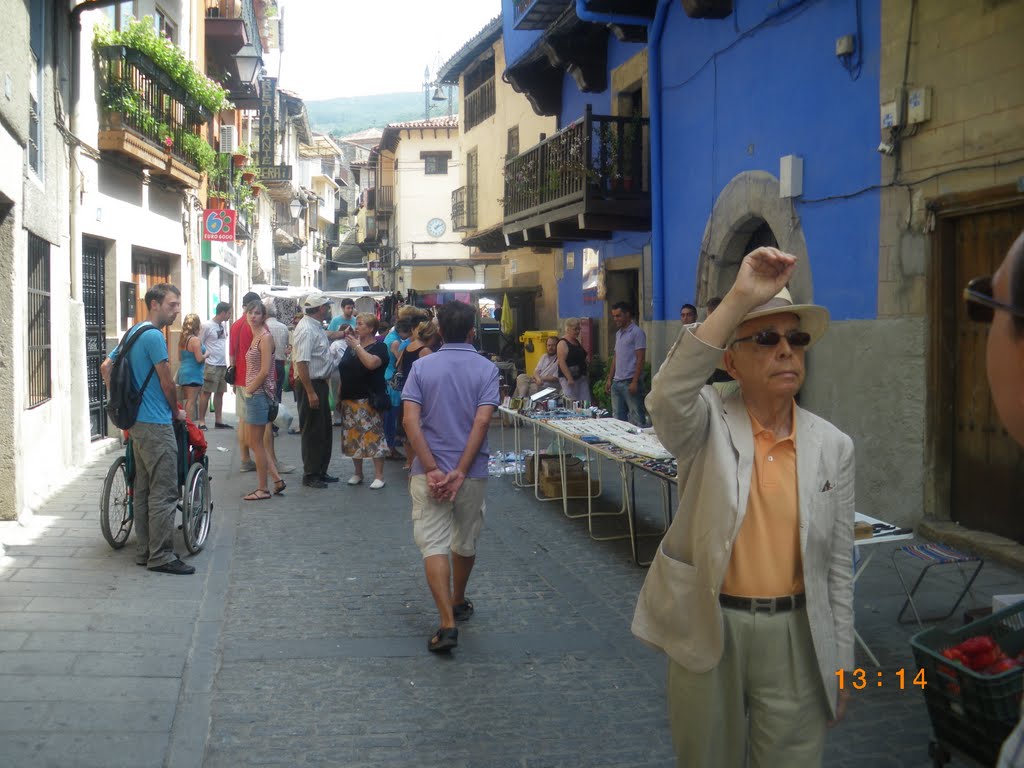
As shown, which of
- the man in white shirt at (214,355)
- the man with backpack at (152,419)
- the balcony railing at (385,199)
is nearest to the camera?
the man with backpack at (152,419)

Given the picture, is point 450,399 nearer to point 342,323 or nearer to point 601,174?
point 601,174

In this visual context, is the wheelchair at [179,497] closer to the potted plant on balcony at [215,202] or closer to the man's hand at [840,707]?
the man's hand at [840,707]

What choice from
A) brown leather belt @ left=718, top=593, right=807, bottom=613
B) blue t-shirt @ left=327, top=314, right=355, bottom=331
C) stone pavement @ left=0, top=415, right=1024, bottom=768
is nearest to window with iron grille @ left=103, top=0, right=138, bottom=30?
blue t-shirt @ left=327, top=314, right=355, bottom=331

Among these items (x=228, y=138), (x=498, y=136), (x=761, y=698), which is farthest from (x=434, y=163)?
(x=761, y=698)

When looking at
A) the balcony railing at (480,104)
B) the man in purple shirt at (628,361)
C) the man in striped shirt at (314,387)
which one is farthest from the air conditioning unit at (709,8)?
the balcony railing at (480,104)

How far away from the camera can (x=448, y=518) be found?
17.7 feet

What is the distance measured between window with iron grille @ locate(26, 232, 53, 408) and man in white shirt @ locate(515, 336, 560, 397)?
18.9 ft

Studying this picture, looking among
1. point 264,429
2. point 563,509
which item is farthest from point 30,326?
point 563,509

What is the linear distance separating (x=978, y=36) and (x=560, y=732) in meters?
5.73

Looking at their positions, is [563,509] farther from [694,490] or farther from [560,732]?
[694,490]

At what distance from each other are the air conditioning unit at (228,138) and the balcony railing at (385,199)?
19818 millimetres

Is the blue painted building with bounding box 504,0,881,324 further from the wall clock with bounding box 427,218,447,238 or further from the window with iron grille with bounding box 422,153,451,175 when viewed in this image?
the wall clock with bounding box 427,218,447,238

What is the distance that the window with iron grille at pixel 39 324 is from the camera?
28.3ft

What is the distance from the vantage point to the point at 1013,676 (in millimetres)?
3297
